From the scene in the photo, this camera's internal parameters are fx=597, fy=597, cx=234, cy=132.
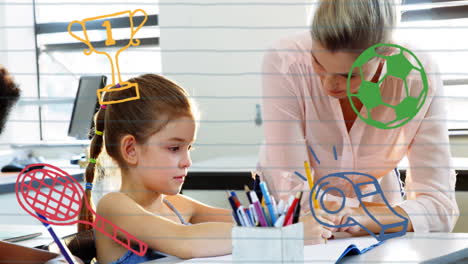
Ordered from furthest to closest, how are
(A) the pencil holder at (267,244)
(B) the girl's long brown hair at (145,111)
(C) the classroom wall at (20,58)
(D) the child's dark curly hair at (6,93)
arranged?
(C) the classroom wall at (20,58)
(D) the child's dark curly hair at (6,93)
(B) the girl's long brown hair at (145,111)
(A) the pencil holder at (267,244)

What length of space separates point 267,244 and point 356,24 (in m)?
0.42

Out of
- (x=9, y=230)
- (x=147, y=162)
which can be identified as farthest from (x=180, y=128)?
(x=9, y=230)

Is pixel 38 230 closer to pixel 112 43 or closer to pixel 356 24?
pixel 112 43

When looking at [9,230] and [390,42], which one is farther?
[9,230]

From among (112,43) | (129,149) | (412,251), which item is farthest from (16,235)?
(412,251)

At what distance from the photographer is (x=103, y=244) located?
3.58 ft

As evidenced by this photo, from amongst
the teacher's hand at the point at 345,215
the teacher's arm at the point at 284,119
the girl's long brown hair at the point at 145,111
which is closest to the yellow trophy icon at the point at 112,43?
the girl's long brown hair at the point at 145,111

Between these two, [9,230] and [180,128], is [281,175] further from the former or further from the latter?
[9,230]

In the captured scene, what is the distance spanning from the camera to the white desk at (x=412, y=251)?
3.04 ft

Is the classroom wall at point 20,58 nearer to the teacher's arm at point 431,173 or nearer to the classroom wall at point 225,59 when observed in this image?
the classroom wall at point 225,59

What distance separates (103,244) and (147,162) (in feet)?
0.56

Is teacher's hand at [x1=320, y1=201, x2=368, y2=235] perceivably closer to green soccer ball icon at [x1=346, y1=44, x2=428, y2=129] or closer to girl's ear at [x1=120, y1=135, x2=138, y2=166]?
green soccer ball icon at [x1=346, y1=44, x2=428, y2=129]

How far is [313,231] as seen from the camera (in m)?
1.03

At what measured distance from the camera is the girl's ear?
1.15 m
